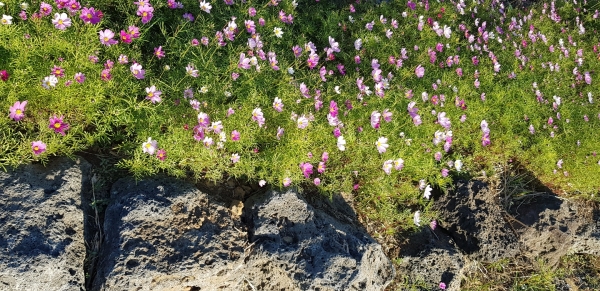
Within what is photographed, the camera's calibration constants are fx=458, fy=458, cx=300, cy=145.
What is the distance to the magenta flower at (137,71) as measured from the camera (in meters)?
3.05

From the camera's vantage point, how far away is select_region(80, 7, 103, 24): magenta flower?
3006 millimetres

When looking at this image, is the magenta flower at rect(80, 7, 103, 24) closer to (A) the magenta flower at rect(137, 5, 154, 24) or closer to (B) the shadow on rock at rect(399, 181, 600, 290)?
(A) the magenta flower at rect(137, 5, 154, 24)

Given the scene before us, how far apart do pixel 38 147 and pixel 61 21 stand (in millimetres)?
878

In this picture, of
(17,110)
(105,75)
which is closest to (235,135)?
(105,75)

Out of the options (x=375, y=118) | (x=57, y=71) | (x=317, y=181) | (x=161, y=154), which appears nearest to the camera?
(x=57, y=71)

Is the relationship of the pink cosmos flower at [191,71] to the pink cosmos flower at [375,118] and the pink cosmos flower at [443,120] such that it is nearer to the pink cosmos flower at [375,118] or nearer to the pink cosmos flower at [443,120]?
the pink cosmos flower at [375,118]

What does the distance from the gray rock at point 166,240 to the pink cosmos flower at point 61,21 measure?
1084 mm

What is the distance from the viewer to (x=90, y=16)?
120 inches

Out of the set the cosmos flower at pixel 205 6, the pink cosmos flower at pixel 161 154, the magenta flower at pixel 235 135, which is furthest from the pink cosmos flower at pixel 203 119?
the cosmos flower at pixel 205 6

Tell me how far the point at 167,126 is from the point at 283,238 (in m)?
1.11

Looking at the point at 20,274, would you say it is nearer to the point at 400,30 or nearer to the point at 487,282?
the point at 487,282

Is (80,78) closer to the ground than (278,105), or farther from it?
farther from it

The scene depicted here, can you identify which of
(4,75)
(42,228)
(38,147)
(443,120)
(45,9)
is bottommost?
(443,120)

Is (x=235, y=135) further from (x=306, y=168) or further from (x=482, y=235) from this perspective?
(x=482, y=235)
